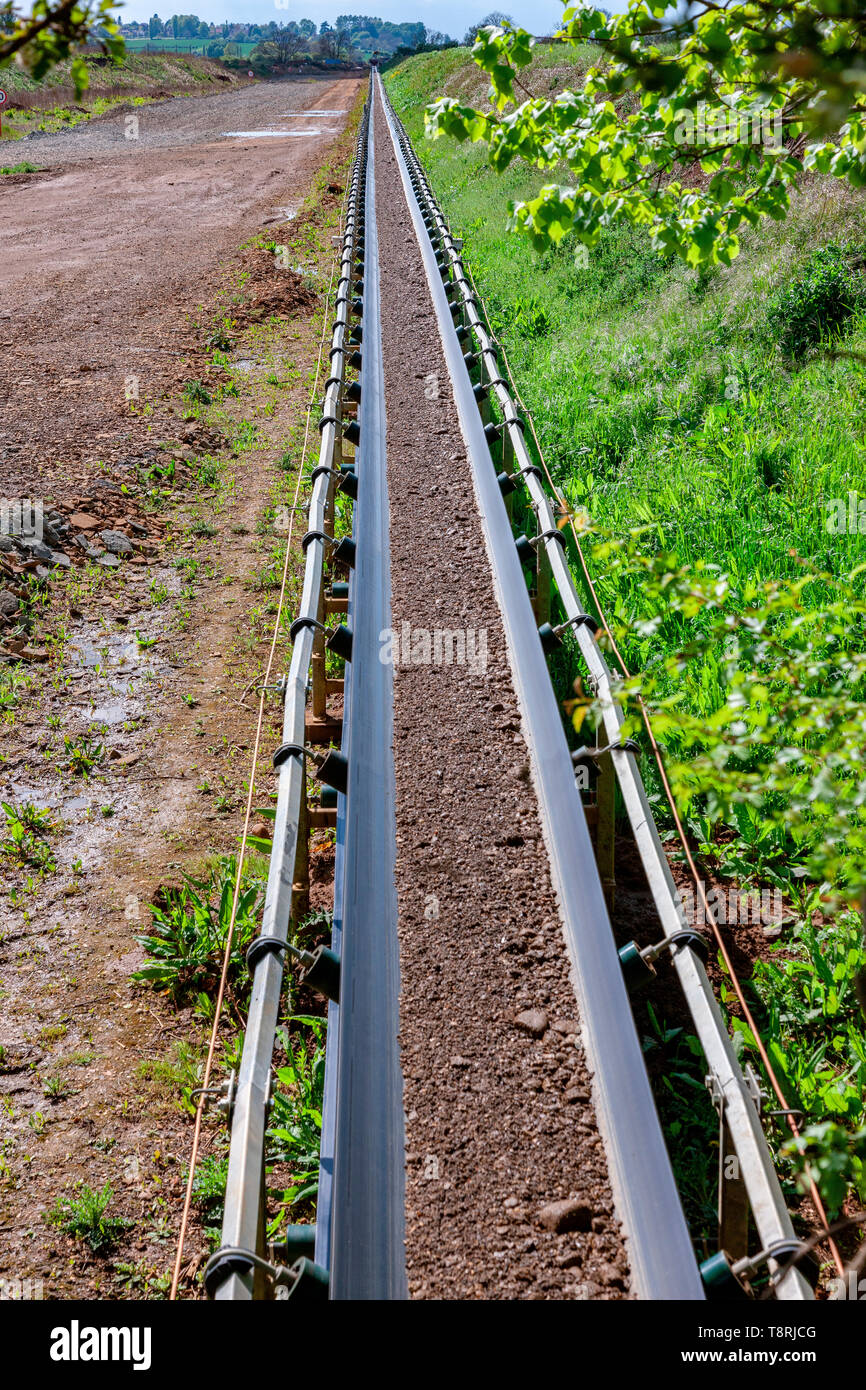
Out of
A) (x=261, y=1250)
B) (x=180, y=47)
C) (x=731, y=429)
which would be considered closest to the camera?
(x=261, y=1250)

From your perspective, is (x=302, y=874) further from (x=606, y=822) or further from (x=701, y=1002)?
(x=701, y=1002)

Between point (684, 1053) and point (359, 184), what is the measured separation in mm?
18784

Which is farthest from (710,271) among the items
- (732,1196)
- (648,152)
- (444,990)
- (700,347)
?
(732,1196)

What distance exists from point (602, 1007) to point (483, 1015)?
46cm

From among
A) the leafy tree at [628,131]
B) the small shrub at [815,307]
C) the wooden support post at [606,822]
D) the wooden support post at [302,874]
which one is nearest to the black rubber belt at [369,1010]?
the wooden support post at [302,874]

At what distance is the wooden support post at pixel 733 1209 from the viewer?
9.42 feet

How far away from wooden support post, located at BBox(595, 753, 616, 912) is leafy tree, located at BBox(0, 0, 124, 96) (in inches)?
130

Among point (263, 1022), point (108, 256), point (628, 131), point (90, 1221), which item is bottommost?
point (90, 1221)

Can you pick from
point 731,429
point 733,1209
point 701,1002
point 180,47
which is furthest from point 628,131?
point 180,47

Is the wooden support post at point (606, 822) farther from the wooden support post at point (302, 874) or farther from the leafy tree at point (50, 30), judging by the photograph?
the leafy tree at point (50, 30)

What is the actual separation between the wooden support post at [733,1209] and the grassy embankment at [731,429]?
332mm

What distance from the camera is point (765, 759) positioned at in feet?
15.9

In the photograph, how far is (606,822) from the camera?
4.41 metres
